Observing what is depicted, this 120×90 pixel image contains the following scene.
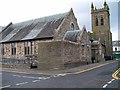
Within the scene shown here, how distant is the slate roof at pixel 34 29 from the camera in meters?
33.5

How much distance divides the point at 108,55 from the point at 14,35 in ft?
122

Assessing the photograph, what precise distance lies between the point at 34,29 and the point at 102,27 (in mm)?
36568

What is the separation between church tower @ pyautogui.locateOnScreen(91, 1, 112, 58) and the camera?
6564 centimetres

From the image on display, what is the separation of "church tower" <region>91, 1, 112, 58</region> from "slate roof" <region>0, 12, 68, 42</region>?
31.6 meters

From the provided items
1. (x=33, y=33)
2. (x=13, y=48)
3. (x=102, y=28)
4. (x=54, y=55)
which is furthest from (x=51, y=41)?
(x=102, y=28)

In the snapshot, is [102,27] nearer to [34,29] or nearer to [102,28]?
[102,28]

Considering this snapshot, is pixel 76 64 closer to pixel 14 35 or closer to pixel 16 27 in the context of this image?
pixel 14 35

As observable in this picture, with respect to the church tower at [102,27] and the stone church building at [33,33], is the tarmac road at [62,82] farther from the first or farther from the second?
the church tower at [102,27]

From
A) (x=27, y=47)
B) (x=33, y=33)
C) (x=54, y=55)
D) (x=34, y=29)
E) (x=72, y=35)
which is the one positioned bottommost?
(x=54, y=55)

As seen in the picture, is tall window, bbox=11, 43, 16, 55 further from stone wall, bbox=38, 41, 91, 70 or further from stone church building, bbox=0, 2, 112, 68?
stone wall, bbox=38, 41, 91, 70

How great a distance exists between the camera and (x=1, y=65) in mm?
30266

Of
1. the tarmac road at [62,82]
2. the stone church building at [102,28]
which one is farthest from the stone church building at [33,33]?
the stone church building at [102,28]

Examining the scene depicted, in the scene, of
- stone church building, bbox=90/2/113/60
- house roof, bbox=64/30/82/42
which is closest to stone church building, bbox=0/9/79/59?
house roof, bbox=64/30/82/42

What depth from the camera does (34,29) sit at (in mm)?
36781
